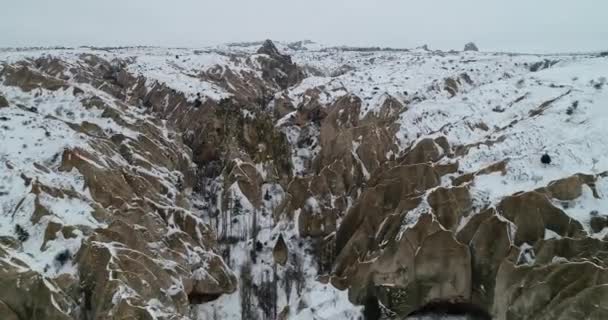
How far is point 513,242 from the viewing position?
28.0 meters

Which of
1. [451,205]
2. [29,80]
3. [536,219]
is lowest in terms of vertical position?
[536,219]

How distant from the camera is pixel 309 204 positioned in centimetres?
4684

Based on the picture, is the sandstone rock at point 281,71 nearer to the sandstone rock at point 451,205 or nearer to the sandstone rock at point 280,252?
the sandstone rock at point 280,252

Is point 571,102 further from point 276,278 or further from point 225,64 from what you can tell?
point 225,64

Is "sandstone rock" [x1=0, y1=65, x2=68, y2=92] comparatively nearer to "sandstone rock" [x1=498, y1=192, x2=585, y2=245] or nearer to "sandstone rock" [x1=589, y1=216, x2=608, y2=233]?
"sandstone rock" [x1=498, y1=192, x2=585, y2=245]

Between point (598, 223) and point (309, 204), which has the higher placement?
point (598, 223)

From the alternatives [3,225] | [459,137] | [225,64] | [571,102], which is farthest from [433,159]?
[225,64]

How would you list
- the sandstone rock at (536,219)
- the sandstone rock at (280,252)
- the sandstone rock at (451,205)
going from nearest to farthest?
1. the sandstone rock at (536,219)
2. the sandstone rock at (451,205)
3. the sandstone rock at (280,252)

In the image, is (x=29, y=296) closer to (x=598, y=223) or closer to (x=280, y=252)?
(x=280, y=252)

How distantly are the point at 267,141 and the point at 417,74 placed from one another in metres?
36.5

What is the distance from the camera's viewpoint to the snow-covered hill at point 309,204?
25.4 m

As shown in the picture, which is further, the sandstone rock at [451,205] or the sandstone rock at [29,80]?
the sandstone rock at [29,80]

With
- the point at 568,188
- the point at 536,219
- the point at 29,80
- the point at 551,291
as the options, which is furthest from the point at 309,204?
the point at 29,80

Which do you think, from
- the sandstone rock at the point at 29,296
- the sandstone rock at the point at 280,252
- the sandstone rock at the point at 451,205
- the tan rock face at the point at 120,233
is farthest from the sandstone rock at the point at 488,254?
the sandstone rock at the point at 29,296
